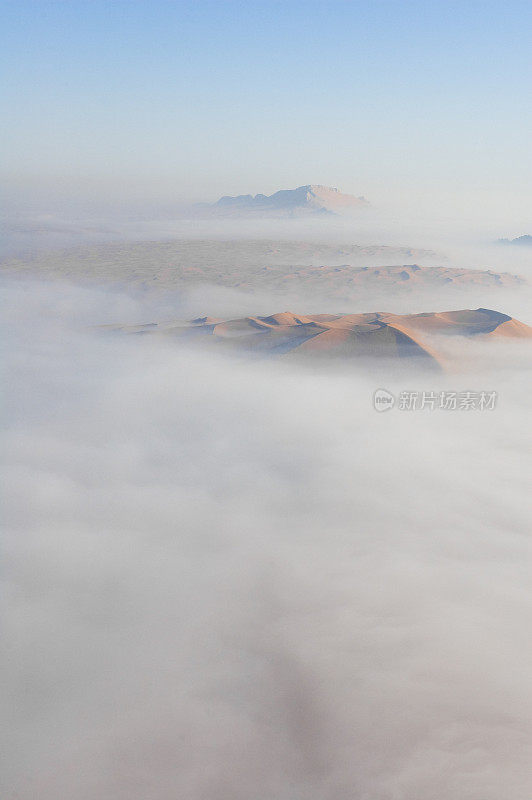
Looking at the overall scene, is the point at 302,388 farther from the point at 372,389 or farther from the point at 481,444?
the point at 481,444

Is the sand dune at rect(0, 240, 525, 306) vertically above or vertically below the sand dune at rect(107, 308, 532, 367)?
above

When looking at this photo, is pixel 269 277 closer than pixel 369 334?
No

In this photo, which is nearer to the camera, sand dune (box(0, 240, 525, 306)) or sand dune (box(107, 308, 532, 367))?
sand dune (box(107, 308, 532, 367))

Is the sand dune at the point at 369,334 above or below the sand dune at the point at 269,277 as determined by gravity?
below

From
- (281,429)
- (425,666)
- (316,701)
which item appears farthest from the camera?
(281,429)

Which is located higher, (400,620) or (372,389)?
(372,389)

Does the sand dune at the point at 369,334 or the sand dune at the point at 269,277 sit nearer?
the sand dune at the point at 369,334

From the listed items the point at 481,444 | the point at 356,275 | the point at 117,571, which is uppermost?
Result: the point at 356,275

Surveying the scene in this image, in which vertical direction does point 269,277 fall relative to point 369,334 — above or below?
above

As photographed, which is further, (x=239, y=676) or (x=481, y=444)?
(x=481, y=444)

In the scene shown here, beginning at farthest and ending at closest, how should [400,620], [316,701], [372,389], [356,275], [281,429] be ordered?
[356,275], [372,389], [281,429], [400,620], [316,701]

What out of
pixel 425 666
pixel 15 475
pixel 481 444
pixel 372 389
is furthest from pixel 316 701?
pixel 372 389
